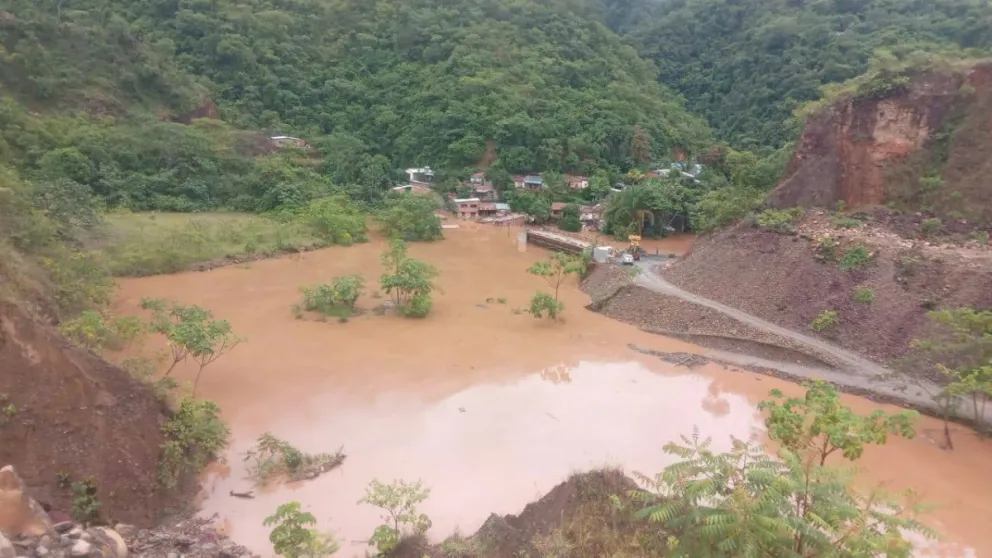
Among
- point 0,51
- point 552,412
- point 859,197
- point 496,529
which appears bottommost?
point 552,412

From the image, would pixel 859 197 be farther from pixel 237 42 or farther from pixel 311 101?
pixel 237 42

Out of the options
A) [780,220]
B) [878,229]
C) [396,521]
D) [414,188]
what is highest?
[878,229]

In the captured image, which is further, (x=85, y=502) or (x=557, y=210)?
(x=557, y=210)

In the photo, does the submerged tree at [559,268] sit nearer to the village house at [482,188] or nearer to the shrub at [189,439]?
the shrub at [189,439]

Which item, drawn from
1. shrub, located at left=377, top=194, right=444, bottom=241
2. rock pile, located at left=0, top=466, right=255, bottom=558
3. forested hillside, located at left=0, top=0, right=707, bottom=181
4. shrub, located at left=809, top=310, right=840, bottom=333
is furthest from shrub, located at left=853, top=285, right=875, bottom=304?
forested hillside, located at left=0, top=0, right=707, bottom=181

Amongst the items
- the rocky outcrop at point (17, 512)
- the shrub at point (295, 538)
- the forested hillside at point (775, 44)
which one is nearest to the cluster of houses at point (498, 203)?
the forested hillside at point (775, 44)

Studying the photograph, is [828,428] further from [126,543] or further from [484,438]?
[126,543]

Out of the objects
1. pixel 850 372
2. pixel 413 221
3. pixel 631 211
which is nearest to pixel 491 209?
pixel 413 221

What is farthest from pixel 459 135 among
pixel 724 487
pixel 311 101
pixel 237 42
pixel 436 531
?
pixel 724 487
